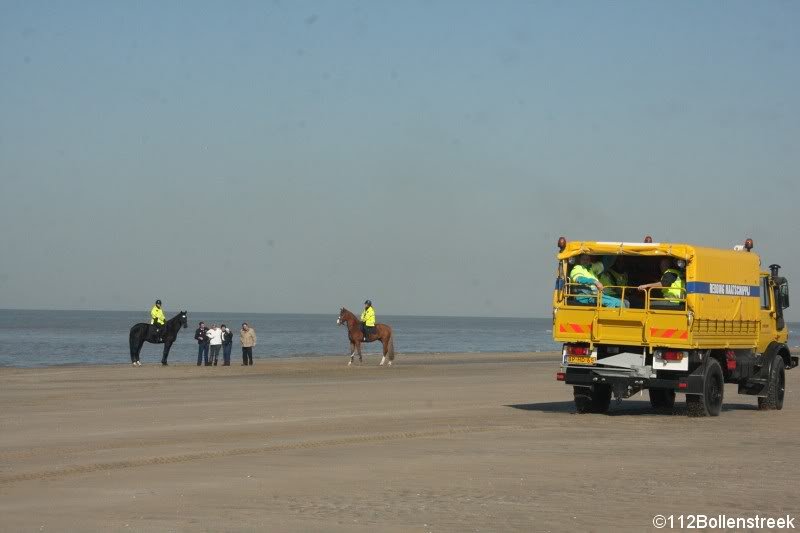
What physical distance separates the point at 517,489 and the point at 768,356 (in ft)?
43.0

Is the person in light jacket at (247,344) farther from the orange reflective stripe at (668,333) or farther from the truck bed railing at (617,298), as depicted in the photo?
the orange reflective stripe at (668,333)

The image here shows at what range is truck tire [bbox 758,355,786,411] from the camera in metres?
23.5

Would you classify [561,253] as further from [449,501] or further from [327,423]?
[449,501]

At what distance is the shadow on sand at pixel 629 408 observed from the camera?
22609 millimetres

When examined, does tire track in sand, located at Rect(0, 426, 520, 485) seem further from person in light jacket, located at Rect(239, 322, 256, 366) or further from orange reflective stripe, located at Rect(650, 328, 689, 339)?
person in light jacket, located at Rect(239, 322, 256, 366)

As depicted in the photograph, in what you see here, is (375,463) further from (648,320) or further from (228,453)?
(648,320)

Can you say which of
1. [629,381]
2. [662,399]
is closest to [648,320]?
[629,381]

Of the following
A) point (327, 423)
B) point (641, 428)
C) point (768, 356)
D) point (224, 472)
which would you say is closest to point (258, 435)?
point (327, 423)

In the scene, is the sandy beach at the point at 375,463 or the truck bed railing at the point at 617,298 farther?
the truck bed railing at the point at 617,298

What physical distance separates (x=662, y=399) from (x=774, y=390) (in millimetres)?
2128

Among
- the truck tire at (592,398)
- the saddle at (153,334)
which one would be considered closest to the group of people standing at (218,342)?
the saddle at (153,334)

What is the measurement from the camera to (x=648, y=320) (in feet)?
67.5

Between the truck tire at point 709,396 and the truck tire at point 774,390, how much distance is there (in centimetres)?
226

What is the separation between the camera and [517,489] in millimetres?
12039
